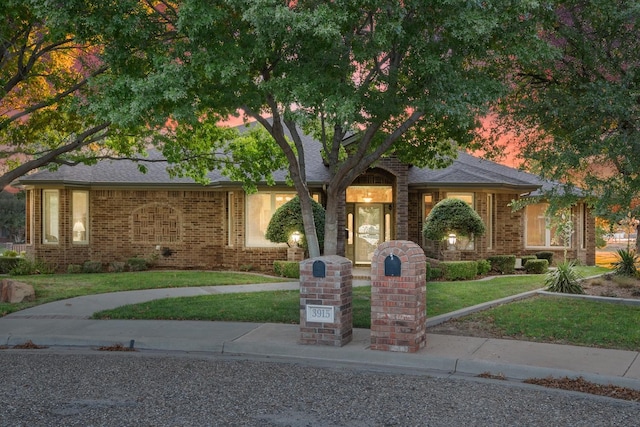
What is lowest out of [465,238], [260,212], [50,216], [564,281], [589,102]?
[564,281]

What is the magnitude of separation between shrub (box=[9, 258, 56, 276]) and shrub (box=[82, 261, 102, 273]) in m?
1.13

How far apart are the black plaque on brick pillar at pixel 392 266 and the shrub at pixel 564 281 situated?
7.30 m

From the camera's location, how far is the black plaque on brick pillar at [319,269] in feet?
29.5

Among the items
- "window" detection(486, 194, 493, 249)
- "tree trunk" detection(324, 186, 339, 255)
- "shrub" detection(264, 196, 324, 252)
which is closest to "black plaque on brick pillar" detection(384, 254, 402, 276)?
"tree trunk" detection(324, 186, 339, 255)

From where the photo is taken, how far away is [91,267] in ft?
69.4

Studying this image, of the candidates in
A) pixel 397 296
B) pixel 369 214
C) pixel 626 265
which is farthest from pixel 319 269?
pixel 369 214

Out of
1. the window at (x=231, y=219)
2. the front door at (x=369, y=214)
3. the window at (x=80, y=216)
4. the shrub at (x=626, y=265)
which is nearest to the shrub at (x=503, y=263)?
the front door at (x=369, y=214)

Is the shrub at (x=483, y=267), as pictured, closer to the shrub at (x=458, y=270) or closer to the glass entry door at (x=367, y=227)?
the shrub at (x=458, y=270)

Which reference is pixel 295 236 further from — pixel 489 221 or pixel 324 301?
pixel 324 301

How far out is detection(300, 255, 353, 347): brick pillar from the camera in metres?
8.98

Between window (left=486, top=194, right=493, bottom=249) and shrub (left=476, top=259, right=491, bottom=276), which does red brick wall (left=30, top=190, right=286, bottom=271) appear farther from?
window (left=486, top=194, right=493, bottom=249)

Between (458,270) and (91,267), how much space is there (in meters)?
11.8

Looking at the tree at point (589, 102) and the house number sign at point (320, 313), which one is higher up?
the tree at point (589, 102)

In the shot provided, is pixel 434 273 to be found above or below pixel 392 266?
below
